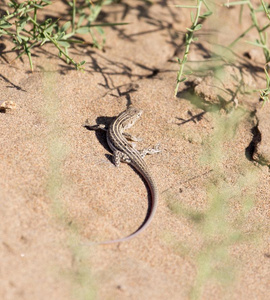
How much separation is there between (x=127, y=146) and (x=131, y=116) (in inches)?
16.0

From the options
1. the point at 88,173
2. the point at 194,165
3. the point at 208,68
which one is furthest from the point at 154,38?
the point at 88,173

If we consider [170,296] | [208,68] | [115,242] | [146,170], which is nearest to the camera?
[170,296]

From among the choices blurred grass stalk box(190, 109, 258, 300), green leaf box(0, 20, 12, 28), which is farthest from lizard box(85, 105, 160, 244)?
green leaf box(0, 20, 12, 28)

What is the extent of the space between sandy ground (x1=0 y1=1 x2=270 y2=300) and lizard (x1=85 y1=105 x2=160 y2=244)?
9cm

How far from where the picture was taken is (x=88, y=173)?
12.6ft

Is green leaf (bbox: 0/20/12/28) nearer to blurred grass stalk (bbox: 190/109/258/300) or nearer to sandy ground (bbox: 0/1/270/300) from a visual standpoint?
sandy ground (bbox: 0/1/270/300)

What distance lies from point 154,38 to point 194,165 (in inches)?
92.9

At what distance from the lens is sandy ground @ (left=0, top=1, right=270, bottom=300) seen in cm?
309

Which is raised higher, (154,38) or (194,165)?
(154,38)

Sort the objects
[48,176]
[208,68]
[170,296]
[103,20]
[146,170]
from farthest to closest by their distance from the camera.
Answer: [103,20]
[208,68]
[146,170]
[48,176]
[170,296]

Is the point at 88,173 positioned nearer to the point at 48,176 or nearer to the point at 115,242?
the point at 48,176

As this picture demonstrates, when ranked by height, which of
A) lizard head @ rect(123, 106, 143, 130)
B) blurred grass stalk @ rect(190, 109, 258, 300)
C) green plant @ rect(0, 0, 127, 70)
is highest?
green plant @ rect(0, 0, 127, 70)

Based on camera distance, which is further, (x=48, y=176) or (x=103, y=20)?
(x=103, y=20)

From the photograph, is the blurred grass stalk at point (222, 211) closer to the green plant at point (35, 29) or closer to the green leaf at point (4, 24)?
the green plant at point (35, 29)
